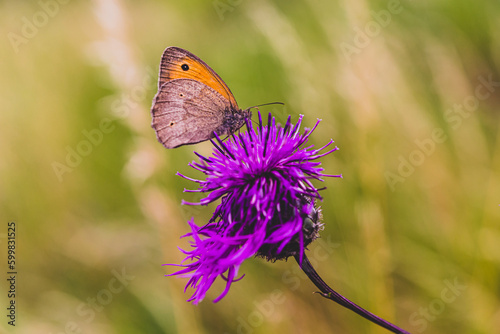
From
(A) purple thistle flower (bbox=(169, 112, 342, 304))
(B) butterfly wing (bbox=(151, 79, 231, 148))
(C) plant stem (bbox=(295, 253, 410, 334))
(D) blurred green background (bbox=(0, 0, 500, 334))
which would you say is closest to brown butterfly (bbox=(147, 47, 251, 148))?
(B) butterfly wing (bbox=(151, 79, 231, 148))

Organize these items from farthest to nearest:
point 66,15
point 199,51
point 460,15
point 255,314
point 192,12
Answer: point 192,12, point 66,15, point 199,51, point 460,15, point 255,314

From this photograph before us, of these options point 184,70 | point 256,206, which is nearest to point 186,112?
point 184,70

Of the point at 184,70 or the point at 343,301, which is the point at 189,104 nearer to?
the point at 184,70

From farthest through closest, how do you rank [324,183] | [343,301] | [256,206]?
[324,183]
[256,206]
[343,301]

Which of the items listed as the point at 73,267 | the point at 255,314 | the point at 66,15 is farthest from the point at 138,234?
the point at 66,15

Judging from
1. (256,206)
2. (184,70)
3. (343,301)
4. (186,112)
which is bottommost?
(343,301)

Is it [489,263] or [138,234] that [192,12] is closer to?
[138,234]

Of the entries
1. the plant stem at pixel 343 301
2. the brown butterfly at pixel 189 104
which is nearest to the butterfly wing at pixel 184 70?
the brown butterfly at pixel 189 104

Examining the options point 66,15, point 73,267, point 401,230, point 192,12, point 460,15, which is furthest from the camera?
point 192,12
